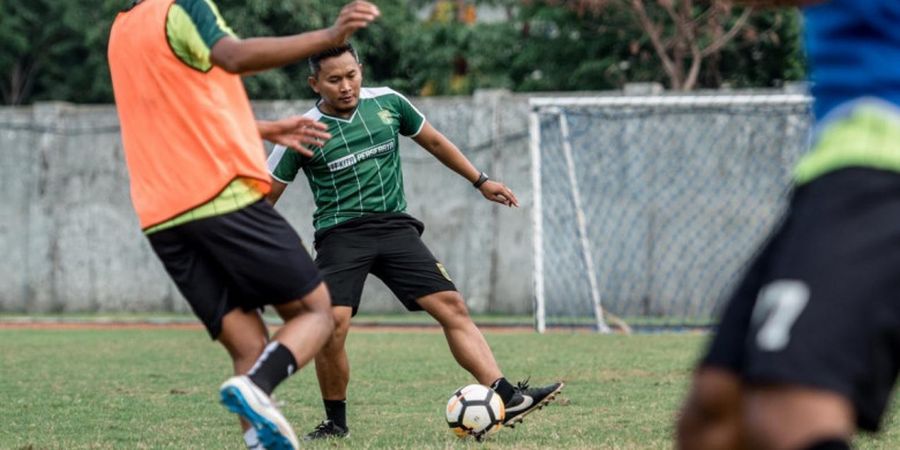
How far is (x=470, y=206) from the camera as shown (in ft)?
64.5

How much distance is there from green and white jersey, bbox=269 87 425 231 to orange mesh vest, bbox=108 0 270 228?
7.02 feet

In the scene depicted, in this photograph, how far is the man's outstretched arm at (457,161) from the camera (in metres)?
7.64

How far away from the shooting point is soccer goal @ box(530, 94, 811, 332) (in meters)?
18.1

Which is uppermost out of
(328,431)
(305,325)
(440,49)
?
(305,325)

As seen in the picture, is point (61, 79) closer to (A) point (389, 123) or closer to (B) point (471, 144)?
(B) point (471, 144)

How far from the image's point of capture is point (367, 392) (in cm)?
942

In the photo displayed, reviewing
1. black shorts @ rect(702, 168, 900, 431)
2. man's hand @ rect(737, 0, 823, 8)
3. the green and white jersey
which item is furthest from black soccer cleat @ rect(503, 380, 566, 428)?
black shorts @ rect(702, 168, 900, 431)

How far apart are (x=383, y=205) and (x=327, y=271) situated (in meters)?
0.45

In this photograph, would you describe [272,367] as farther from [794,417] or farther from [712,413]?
[794,417]

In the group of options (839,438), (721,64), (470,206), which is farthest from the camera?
(721,64)

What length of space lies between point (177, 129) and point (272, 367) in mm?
863

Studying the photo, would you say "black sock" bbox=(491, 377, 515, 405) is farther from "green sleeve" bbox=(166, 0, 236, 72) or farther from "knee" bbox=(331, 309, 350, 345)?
"green sleeve" bbox=(166, 0, 236, 72)

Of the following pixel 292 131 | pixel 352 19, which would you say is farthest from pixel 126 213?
pixel 352 19

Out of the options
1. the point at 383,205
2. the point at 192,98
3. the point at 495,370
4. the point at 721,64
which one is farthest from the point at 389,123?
the point at 721,64
